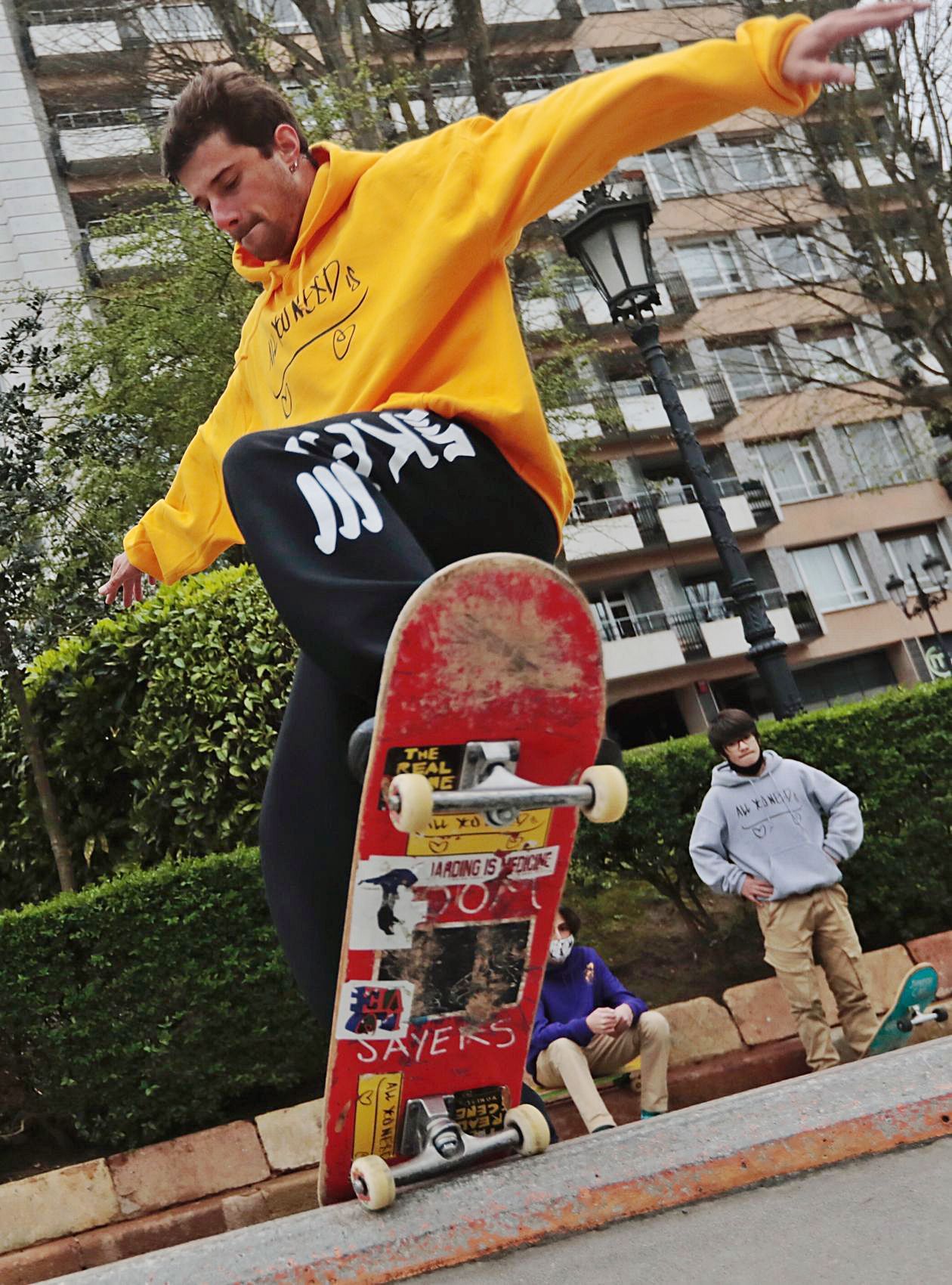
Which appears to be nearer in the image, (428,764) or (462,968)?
(428,764)

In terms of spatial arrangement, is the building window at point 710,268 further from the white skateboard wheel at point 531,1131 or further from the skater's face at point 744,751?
the white skateboard wheel at point 531,1131

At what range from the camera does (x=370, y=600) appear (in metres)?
1.88

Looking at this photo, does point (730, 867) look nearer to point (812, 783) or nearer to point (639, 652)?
point (812, 783)

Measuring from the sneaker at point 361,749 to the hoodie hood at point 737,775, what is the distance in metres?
4.29

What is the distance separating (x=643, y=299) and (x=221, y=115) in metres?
6.71

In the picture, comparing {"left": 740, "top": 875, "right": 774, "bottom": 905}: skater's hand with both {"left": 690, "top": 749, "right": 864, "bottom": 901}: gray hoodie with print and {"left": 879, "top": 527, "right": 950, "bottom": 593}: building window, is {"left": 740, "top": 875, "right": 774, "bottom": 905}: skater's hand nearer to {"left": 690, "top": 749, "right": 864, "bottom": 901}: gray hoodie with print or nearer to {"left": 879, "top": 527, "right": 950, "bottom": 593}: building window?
{"left": 690, "top": 749, "right": 864, "bottom": 901}: gray hoodie with print

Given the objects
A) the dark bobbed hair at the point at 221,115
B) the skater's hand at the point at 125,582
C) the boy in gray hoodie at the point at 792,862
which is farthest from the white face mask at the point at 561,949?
the dark bobbed hair at the point at 221,115

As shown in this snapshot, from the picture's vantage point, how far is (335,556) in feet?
6.37

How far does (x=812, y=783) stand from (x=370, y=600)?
4561 mm

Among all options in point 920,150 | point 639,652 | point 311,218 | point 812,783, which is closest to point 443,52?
point 639,652

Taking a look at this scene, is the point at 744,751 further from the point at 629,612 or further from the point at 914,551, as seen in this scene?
the point at 914,551

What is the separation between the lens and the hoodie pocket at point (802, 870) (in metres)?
5.72

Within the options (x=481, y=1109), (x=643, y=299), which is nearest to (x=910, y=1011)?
(x=481, y=1109)

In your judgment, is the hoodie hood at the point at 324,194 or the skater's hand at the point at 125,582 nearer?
the hoodie hood at the point at 324,194
